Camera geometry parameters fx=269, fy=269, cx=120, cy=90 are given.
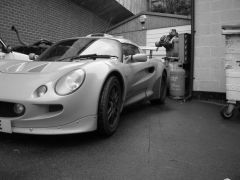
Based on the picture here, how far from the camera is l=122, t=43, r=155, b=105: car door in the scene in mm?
3485

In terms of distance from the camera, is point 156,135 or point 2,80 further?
point 156,135

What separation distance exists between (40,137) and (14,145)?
0.30 metres

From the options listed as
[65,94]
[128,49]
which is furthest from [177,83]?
[65,94]

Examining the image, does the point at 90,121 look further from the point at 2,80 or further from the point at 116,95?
the point at 2,80

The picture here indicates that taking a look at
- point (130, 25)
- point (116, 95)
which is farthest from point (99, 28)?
point (116, 95)

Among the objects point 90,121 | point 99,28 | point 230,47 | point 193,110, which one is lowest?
point 193,110

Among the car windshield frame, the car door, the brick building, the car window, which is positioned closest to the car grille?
the car windshield frame

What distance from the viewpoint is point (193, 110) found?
478 centimetres

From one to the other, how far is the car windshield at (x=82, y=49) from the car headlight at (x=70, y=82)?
635 millimetres

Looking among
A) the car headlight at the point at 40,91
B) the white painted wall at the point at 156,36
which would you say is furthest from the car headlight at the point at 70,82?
the white painted wall at the point at 156,36

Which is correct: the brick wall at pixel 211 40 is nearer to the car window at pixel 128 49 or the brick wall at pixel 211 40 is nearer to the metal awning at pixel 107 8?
the car window at pixel 128 49

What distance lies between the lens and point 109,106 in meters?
2.87

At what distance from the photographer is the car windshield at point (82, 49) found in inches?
127

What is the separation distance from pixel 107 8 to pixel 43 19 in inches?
136
